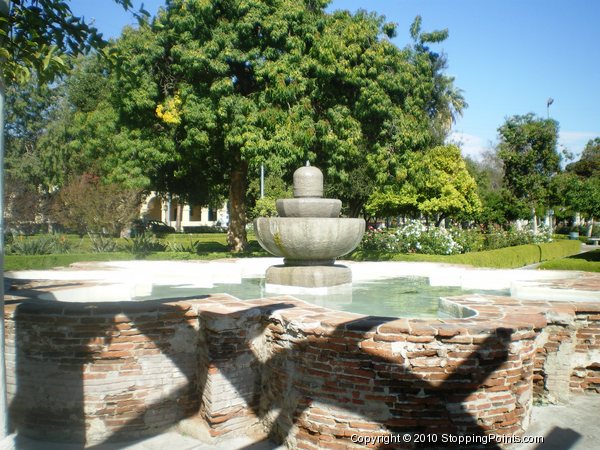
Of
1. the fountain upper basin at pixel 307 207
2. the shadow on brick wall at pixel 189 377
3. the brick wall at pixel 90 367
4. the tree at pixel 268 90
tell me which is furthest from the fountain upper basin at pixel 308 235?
the tree at pixel 268 90

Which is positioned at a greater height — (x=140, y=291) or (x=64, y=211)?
(x=64, y=211)

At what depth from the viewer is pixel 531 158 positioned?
89.0 feet

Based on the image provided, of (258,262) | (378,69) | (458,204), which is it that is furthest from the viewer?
(458,204)

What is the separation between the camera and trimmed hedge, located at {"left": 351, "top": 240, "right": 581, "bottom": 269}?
45.9ft

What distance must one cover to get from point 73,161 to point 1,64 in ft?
104

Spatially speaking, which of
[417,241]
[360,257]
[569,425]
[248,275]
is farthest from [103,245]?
[569,425]

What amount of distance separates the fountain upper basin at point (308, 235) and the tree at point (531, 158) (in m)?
23.4

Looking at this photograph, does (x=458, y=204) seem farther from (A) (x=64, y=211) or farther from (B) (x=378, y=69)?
(A) (x=64, y=211)

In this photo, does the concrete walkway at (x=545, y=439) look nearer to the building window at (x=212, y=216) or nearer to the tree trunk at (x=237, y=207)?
the tree trunk at (x=237, y=207)

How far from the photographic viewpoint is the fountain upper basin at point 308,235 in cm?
681

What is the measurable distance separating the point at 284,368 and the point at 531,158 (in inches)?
1050

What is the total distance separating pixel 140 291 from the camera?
22.8 ft

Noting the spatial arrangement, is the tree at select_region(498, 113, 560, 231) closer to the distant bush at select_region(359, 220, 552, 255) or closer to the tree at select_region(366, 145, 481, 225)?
the tree at select_region(366, 145, 481, 225)

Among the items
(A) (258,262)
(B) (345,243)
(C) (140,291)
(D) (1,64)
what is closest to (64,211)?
(A) (258,262)
